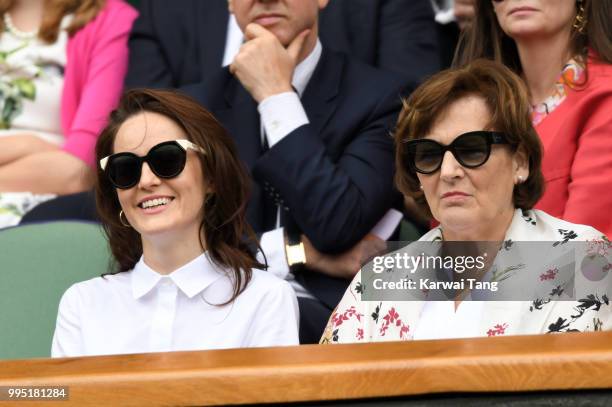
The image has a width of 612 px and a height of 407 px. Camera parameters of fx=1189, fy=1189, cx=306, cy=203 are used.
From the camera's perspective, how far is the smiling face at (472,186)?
2.23m

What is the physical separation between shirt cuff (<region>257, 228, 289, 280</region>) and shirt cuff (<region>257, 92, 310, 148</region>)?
22cm

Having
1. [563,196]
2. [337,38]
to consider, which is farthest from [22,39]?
[563,196]

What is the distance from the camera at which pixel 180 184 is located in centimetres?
237

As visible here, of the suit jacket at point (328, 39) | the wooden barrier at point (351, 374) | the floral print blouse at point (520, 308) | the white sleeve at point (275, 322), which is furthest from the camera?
the suit jacket at point (328, 39)

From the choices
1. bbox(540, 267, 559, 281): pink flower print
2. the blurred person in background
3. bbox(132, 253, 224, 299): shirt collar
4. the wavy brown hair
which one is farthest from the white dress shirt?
the wavy brown hair

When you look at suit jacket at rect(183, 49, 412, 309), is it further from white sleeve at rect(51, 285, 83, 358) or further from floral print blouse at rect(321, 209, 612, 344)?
white sleeve at rect(51, 285, 83, 358)

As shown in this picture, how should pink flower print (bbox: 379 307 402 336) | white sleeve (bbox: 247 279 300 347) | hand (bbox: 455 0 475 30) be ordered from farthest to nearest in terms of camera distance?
hand (bbox: 455 0 475 30)
white sleeve (bbox: 247 279 300 347)
pink flower print (bbox: 379 307 402 336)

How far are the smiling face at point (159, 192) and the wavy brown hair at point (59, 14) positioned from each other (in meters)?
1.24

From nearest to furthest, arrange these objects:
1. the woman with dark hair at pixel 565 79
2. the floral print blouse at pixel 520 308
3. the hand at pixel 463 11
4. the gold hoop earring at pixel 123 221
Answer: the floral print blouse at pixel 520 308, the gold hoop earring at pixel 123 221, the woman with dark hair at pixel 565 79, the hand at pixel 463 11

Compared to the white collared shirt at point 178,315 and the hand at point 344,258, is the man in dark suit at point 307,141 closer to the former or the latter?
the hand at point 344,258

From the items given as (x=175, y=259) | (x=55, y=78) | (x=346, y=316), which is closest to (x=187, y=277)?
(x=175, y=259)

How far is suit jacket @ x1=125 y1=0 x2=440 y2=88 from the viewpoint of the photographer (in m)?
3.38

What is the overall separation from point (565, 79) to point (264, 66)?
721 millimetres

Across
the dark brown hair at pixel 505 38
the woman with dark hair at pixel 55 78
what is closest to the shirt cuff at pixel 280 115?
the dark brown hair at pixel 505 38
